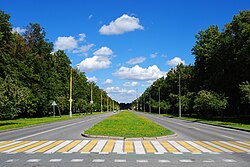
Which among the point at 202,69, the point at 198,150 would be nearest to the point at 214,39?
the point at 202,69

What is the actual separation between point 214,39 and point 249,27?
22782 mm

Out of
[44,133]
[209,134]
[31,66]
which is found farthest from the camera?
[31,66]

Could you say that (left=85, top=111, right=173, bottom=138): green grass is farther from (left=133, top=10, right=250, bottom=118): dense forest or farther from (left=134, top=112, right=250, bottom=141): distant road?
(left=133, top=10, right=250, bottom=118): dense forest

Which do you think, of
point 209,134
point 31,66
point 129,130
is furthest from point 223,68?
point 31,66

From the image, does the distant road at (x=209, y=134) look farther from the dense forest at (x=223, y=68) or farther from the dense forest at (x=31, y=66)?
the dense forest at (x=31, y=66)

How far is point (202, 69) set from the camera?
6494cm

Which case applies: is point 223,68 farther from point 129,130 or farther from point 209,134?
point 129,130

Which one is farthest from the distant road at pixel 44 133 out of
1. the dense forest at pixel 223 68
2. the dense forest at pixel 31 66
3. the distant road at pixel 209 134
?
the dense forest at pixel 31 66

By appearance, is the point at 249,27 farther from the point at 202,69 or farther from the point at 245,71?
the point at 202,69

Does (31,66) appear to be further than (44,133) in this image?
Yes

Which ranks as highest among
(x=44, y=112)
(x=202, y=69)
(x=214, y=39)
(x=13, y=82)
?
(x=214, y=39)

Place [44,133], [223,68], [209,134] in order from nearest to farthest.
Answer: [209,134] < [44,133] < [223,68]

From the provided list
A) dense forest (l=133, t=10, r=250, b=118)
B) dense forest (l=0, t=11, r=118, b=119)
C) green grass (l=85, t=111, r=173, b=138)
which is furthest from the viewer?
dense forest (l=0, t=11, r=118, b=119)

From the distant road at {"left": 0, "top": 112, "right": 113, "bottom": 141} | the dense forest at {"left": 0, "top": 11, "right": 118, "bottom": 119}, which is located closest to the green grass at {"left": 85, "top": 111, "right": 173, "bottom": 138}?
the distant road at {"left": 0, "top": 112, "right": 113, "bottom": 141}
